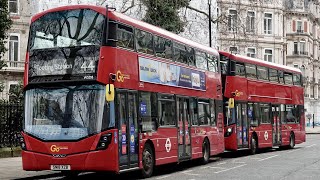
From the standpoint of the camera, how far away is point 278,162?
23172 mm

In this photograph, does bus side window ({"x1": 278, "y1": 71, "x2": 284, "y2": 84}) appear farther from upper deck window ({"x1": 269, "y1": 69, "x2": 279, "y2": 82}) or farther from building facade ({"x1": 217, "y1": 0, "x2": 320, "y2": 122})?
building facade ({"x1": 217, "y1": 0, "x2": 320, "y2": 122})

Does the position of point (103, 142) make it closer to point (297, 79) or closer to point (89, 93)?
point (89, 93)

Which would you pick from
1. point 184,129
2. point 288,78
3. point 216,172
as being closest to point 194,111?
point 184,129

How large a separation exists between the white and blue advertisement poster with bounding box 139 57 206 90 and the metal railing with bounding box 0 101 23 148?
717 cm

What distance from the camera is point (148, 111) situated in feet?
57.3

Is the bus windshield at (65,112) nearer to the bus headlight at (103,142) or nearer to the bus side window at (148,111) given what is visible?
the bus headlight at (103,142)

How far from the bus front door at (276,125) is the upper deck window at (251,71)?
2681 millimetres

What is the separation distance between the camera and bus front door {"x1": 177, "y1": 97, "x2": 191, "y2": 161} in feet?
65.7

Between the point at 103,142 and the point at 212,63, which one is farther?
the point at 212,63

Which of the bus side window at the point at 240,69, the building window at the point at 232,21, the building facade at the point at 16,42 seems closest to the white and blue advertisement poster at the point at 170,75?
the bus side window at the point at 240,69

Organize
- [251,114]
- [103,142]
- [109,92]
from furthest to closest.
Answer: [251,114] < [103,142] < [109,92]

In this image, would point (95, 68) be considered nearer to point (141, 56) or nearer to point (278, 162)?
point (141, 56)

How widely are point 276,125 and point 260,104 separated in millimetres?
2404

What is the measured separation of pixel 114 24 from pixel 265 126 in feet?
51.8
